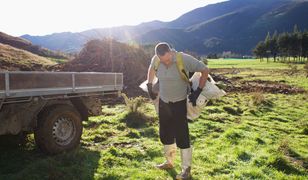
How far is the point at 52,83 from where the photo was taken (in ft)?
25.8

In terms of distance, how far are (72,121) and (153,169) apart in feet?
7.90

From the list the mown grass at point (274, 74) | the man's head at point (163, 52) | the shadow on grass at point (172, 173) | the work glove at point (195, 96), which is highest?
the man's head at point (163, 52)

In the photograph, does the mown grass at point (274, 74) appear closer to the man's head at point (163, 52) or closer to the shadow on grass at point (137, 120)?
the shadow on grass at point (137, 120)

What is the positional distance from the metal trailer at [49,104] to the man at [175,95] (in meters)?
2.48

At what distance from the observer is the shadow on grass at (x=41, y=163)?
264 inches

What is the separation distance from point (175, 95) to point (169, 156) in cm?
144

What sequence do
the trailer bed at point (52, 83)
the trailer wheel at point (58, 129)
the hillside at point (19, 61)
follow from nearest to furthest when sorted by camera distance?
the trailer bed at point (52, 83), the trailer wheel at point (58, 129), the hillside at point (19, 61)

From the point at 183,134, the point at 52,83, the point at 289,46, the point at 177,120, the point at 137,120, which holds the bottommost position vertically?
the point at 137,120

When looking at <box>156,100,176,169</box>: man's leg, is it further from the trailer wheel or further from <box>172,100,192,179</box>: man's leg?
the trailer wheel

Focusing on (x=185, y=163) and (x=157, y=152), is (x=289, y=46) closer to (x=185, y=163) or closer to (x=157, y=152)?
(x=157, y=152)

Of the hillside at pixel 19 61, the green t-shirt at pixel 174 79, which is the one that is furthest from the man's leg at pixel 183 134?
the hillside at pixel 19 61

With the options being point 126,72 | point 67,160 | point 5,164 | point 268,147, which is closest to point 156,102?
point 67,160

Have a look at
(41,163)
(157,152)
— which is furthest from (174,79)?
(41,163)

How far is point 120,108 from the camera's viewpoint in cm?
1584
